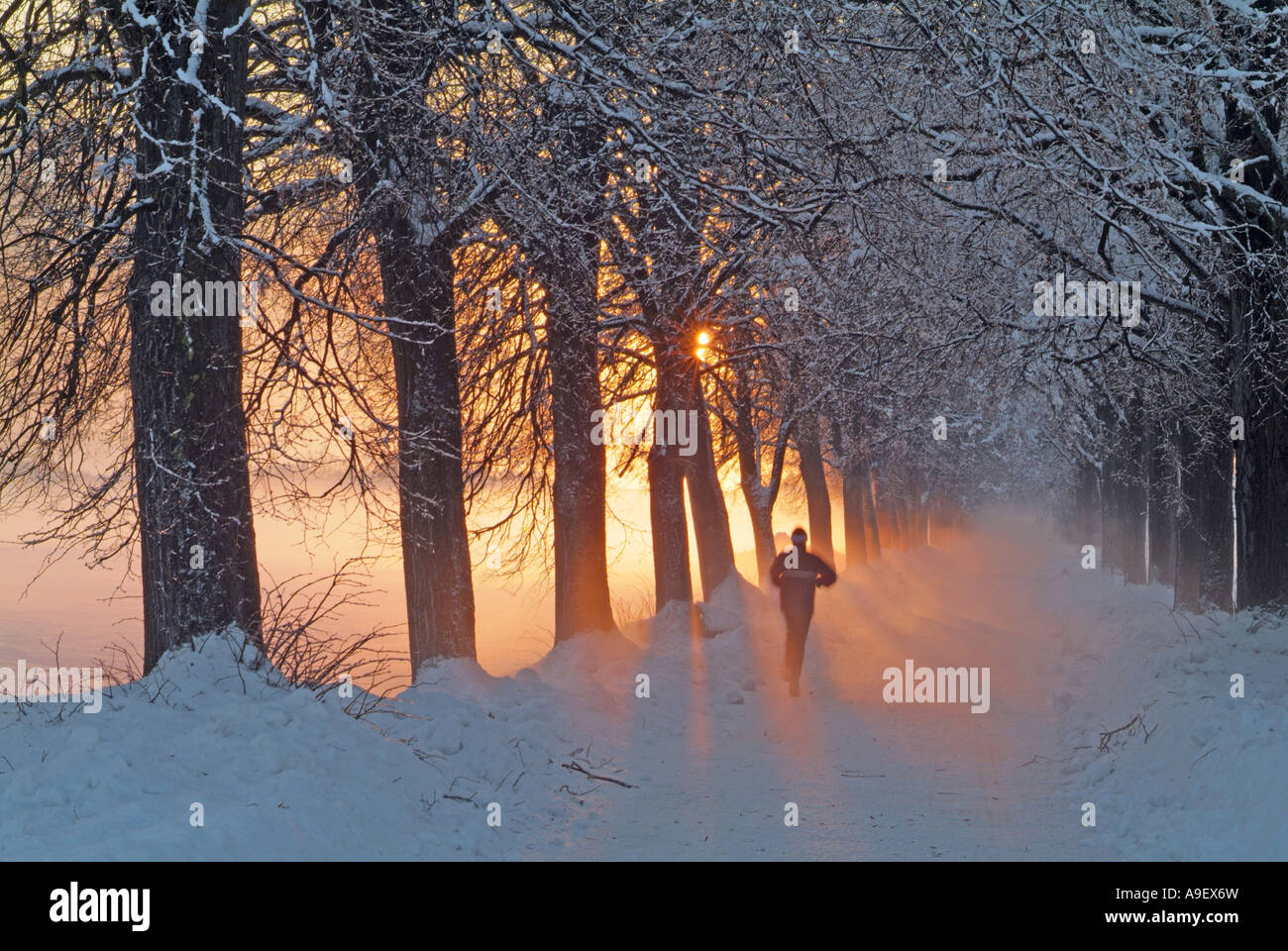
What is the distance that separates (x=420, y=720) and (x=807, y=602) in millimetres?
6148

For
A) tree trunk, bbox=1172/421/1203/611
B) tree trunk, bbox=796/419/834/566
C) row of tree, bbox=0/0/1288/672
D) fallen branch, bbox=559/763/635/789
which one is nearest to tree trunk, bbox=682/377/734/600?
row of tree, bbox=0/0/1288/672

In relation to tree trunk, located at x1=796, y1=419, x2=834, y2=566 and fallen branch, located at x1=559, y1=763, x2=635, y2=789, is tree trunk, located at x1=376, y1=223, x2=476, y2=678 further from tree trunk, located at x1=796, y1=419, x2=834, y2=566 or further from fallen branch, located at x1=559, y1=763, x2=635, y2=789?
tree trunk, located at x1=796, y1=419, x2=834, y2=566

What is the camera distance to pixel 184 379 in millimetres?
8516

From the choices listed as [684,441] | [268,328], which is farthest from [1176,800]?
[684,441]

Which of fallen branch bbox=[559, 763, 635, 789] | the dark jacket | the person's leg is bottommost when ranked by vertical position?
fallen branch bbox=[559, 763, 635, 789]

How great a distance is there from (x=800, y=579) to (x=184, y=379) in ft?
25.3

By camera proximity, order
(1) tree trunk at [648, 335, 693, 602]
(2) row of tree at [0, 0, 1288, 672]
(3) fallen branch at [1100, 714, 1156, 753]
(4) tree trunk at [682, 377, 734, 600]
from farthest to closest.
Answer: (4) tree trunk at [682, 377, 734, 600] → (1) tree trunk at [648, 335, 693, 602] → (3) fallen branch at [1100, 714, 1156, 753] → (2) row of tree at [0, 0, 1288, 672]

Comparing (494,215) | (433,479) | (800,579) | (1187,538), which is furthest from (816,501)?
(494,215)

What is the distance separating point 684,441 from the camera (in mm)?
18328

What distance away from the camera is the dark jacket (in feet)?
45.6

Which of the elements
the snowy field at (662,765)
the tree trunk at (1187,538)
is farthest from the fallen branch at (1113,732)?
the tree trunk at (1187,538)

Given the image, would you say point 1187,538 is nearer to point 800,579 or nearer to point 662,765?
point 800,579

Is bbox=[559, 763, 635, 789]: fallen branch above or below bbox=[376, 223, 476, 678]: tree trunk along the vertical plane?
below

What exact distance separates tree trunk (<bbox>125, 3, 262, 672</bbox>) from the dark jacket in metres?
6.91
